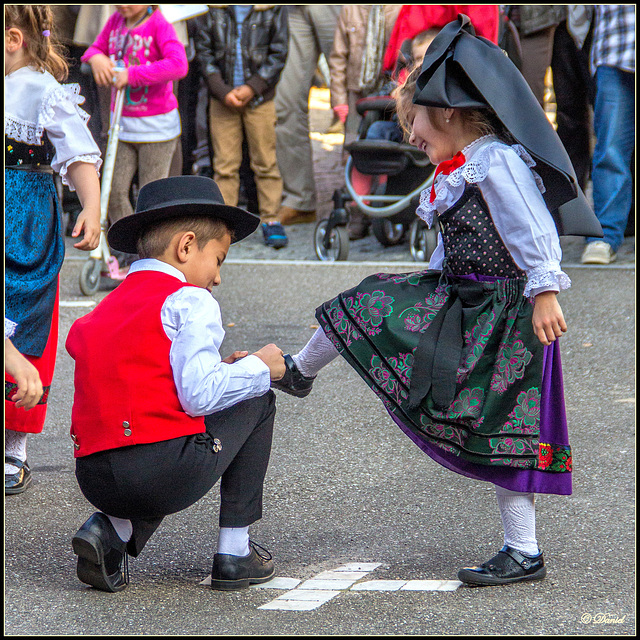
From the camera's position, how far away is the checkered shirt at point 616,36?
584cm

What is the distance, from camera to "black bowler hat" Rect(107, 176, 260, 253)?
95.5 inches

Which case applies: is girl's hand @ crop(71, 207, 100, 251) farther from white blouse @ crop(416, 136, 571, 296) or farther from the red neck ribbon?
white blouse @ crop(416, 136, 571, 296)

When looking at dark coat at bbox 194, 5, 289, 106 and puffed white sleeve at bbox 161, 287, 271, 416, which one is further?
dark coat at bbox 194, 5, 289, 106

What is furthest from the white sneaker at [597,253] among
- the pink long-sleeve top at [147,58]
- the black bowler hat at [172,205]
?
the black bowler hat at [172,205]

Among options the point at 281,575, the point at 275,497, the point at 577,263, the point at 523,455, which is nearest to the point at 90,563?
the point at 281,575

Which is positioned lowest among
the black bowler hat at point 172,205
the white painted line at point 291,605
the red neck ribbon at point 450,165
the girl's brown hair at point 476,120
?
the white painted line at point 291,605

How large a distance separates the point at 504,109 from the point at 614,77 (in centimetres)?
398

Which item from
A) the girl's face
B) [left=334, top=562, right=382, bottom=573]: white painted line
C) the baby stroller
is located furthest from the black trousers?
the baby stroller

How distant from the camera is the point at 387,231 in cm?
724

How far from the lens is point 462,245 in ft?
8.37

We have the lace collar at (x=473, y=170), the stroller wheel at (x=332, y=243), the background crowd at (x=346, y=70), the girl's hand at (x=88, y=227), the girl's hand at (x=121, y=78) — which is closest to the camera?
the lace collar at (x=473, y=170)

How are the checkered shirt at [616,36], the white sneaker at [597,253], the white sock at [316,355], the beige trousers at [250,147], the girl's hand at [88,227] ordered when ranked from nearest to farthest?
1. the white sock at [316,355]
2. the girl's hand at [88,227]
3. the checkered shirt at [616,36]
4. the white sneaker at [597,253]
5. the beige trousers at [250,147]

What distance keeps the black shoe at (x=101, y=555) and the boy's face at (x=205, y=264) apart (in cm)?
65

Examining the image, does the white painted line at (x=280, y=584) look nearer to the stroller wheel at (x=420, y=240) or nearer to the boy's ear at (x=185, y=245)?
the boy's ear at (x=185, y=245)
